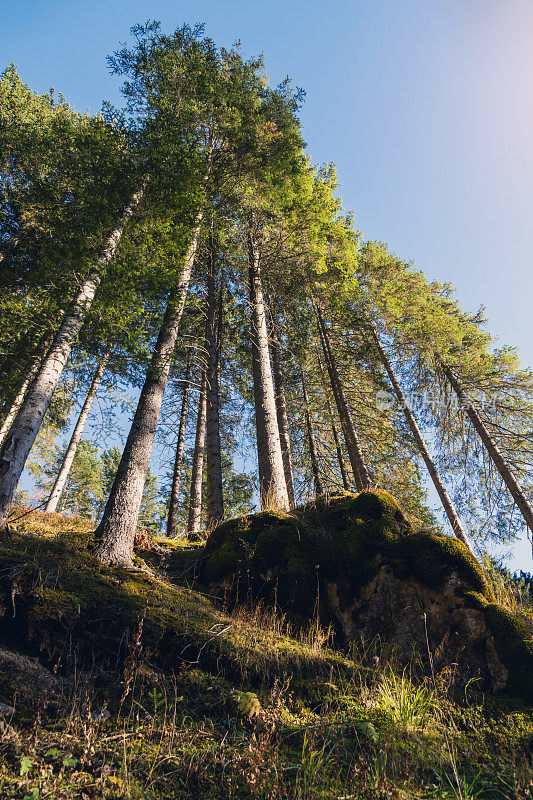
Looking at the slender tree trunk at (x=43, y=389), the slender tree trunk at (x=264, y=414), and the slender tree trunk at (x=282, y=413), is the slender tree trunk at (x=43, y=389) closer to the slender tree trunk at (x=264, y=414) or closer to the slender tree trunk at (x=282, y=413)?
the slender tree trunk at (x=264, y=414)

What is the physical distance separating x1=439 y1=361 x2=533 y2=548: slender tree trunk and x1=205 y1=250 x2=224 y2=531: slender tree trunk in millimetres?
8916

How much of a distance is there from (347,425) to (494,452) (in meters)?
5.44

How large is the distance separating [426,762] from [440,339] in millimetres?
12872

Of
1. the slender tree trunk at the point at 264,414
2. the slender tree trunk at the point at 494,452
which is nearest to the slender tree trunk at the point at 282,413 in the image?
the slender tree trunk at the point at 264,414

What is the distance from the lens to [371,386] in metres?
14.0

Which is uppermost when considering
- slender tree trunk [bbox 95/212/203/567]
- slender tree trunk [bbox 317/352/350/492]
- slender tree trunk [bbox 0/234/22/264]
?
slender tree trunk [bbox 0/234/22/264]

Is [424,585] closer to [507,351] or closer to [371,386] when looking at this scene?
[371,386]

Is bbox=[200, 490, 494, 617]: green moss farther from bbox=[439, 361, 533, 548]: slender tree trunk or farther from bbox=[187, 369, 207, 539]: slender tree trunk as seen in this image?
bbox=[439, 361, 533, 548]: slender tree trunk

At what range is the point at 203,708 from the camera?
3129mm

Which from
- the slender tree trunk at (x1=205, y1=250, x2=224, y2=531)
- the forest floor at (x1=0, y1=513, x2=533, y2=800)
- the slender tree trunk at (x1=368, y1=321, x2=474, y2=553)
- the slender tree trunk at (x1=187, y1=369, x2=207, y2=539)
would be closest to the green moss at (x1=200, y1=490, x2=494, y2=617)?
the forest floor at (x1=0, y1=513, x2=533, y2=800)

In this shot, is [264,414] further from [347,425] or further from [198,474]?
[198,474]

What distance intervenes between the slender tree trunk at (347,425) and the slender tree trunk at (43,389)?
7.47 meters

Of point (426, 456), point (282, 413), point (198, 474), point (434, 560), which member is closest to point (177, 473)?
point (198, 474)

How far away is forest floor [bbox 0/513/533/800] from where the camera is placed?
2.37 metres
